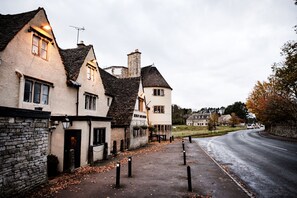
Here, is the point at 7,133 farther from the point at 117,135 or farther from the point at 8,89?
the point at 117,135

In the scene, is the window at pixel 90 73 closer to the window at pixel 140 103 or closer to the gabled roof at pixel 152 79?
the window at pixel 140 103

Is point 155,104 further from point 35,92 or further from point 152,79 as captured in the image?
point 35,92

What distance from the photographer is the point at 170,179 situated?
1000cm

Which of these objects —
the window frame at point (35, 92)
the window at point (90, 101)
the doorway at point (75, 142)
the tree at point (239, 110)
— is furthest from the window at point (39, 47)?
the tree at point (239, 110)

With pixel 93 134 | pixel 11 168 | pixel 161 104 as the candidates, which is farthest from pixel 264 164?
pixel 161 104

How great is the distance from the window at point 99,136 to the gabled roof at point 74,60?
4.86 m

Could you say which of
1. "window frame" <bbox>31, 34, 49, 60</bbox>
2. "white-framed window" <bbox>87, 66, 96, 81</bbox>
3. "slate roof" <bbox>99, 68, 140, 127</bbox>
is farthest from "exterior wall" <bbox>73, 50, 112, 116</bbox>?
"window frame" <bbox>31, 34, 49, 60</bbox>

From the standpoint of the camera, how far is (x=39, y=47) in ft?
43.7

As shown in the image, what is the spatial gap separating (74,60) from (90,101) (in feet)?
13.9

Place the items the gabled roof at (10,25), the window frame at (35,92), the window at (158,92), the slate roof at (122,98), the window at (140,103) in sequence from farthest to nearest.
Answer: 1. the window at (158,92)
2. the window at (140,103)
3. the slate roof at (122,98)
4. the window frame at (35,92)
5. the gabled roof at (10,25)

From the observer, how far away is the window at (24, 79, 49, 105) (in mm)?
12242

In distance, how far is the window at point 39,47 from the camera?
13.0m

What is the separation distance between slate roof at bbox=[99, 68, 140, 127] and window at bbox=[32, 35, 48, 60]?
9.57m

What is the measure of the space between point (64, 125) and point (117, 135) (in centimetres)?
866
